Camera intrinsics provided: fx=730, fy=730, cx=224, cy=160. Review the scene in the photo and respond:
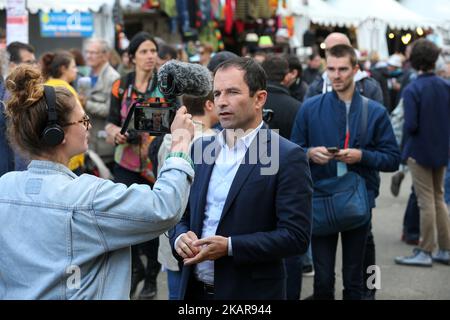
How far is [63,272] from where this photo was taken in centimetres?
249

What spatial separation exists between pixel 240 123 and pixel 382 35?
1680 centimetres

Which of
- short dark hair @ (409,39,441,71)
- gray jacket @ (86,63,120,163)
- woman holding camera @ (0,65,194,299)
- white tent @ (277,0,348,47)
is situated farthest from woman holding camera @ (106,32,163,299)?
white tent @ (277,0,348,47)

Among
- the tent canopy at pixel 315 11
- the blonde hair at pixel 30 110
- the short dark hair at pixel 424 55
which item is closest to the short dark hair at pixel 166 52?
the short dark hair at pixel 424 55

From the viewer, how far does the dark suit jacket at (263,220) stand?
3.41 meters

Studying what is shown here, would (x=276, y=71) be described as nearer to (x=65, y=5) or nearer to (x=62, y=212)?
(x=62, y=212)

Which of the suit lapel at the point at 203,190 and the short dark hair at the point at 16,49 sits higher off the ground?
the short dark hair at the point at 16,49

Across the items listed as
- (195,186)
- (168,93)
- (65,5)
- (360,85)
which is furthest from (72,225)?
(65,5)

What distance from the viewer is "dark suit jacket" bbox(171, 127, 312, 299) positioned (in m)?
3.41

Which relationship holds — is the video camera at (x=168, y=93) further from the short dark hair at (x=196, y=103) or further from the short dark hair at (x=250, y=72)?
the short dark hair at (x=196, y=103)

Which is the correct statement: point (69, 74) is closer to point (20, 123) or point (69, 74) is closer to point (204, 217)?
point (204, 217)

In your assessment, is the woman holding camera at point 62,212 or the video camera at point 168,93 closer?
the woman holding camera at point 62,212

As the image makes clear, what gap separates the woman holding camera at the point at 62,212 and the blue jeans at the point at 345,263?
2.64m

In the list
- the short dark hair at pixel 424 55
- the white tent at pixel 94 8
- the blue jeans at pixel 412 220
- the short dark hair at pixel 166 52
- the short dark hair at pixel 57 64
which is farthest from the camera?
the white tent at pixel 94 8

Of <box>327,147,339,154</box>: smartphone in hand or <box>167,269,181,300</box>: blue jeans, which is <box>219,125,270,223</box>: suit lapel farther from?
<box>327,147,339,154</box>: smartphone in hand
